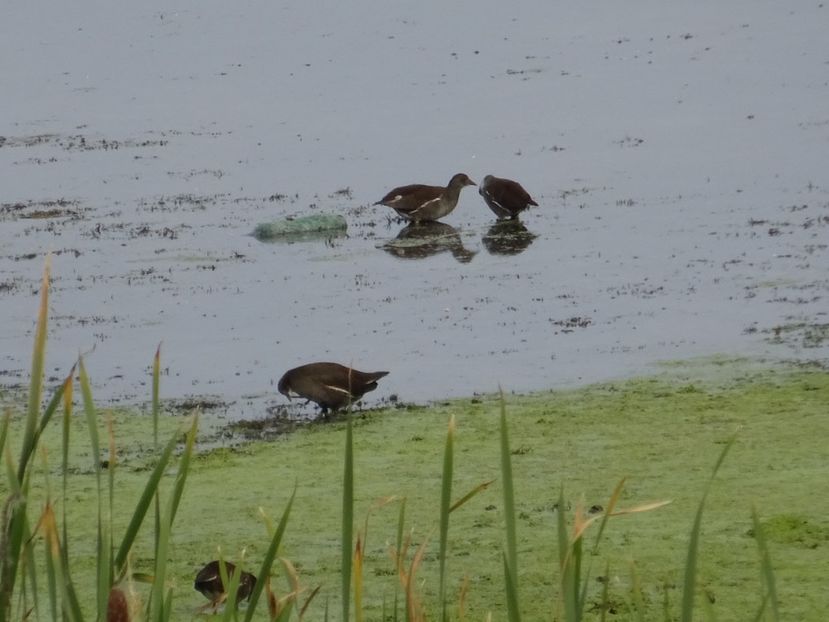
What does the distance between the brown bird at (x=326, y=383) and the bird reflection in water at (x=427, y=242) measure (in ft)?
12.9

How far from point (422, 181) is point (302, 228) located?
196 centimetres

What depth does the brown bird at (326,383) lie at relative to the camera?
8.05 meters

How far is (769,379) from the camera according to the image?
326 inches

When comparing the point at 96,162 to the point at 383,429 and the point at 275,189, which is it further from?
the point at 383,429

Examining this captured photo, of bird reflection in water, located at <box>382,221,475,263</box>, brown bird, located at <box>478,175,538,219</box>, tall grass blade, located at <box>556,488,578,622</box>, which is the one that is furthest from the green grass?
brown bird, located at <box>478,175,538,219</box>

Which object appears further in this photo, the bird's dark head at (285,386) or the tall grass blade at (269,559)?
the bird's dark head at (285,386)

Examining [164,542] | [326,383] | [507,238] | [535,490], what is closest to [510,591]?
[164,542]

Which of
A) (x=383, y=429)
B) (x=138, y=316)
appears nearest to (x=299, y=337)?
(x=138, y=316)

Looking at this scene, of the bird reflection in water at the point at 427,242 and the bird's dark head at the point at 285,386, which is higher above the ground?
the bird reflection in water at the point at 427,242

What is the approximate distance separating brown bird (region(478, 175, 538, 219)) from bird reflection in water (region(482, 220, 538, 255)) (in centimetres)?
14

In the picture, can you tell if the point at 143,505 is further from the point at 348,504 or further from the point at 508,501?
the point at 508,501

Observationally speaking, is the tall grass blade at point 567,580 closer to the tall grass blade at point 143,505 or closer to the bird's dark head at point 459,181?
the tall grass blade at point 143,505

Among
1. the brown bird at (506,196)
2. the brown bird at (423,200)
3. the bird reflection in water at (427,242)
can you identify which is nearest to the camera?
the bird reflection in water at (427,242)

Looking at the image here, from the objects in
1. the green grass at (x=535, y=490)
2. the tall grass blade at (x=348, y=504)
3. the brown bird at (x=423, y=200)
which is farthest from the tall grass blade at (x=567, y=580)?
the brown bird at (x=423, y=200)
